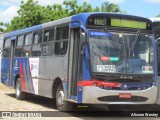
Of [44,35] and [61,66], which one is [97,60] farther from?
[44,35]

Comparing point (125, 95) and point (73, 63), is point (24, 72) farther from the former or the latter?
point (125, 95)

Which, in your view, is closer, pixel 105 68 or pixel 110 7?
pixel 105 68

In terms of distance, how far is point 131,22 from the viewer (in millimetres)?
12000

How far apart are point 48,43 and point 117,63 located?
3845 millimetres

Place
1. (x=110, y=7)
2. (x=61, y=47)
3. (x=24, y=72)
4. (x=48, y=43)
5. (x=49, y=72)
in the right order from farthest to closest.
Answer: (x=110, y=7)
(x=24, y=72)
(x=48, y=43)
(x=49, y=72)
(x=61, y=47)

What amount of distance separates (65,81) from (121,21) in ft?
8.25

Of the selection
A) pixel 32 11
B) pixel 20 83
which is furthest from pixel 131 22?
pixel 32 11

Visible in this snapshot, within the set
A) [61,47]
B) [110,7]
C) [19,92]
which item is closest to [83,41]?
[61,47]

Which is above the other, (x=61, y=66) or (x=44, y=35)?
(x=44, y=35)

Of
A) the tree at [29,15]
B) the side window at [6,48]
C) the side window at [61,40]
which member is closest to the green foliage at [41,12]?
the tree at [29,15]

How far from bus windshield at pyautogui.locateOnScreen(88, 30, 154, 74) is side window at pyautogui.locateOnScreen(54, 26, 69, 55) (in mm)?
1642

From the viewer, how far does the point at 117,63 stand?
37.3 feet

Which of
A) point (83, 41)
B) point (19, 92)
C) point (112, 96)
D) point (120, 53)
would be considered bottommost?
point (19, 92)

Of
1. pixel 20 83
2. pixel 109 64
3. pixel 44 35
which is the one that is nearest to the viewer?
pixel 109 64
